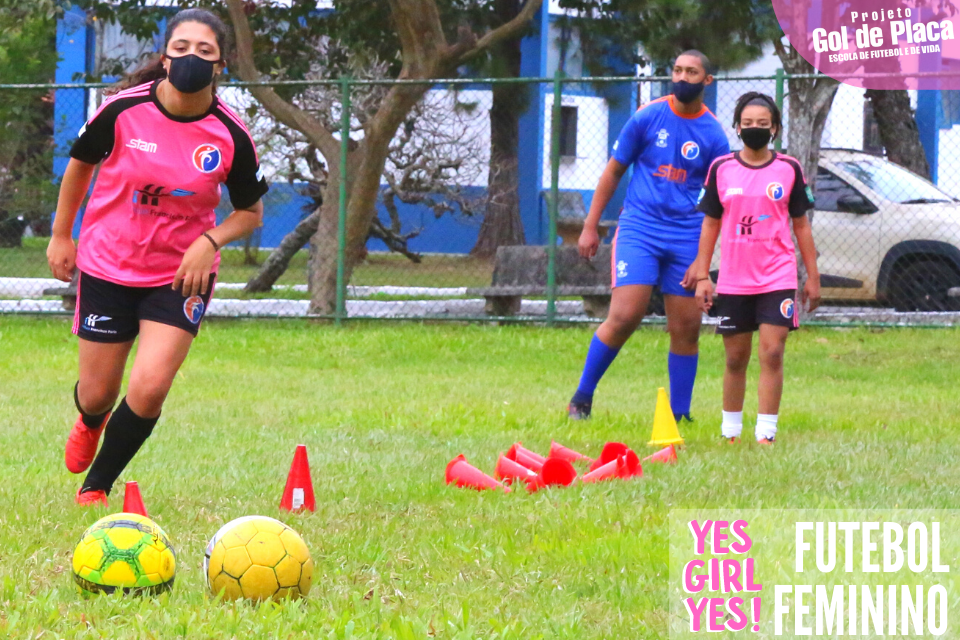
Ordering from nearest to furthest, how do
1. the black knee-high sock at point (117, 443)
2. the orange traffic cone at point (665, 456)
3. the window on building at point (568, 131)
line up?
the black knee-high sock at point (117, 443)
the orange traffic cone at point (665, 456)
the window on building at point (568, 131)

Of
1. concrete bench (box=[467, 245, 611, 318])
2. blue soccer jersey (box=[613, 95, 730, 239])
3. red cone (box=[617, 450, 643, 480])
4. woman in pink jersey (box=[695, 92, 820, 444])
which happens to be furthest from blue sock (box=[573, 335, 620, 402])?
concrete bench (box=[467, 245, 611, 318])

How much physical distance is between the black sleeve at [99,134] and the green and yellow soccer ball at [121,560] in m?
1.67

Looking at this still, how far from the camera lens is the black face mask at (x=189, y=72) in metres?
4.65

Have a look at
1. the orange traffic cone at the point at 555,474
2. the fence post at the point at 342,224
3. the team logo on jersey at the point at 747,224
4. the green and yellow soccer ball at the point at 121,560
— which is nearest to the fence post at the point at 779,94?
the fence post at the point at 342,224

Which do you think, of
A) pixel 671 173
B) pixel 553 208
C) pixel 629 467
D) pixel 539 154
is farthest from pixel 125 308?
pixel 539 154

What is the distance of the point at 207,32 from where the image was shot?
476cm

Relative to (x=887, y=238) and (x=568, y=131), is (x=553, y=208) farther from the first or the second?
(x=887, y=238)

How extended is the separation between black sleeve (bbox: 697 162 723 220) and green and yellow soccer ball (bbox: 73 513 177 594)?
4.19 metres

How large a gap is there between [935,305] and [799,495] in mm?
8498

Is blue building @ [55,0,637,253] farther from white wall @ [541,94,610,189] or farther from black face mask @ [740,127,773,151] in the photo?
black face mask @ [740,127,773,151]

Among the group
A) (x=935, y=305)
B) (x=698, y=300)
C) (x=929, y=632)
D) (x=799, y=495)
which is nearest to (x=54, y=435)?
(x=698, y=300)

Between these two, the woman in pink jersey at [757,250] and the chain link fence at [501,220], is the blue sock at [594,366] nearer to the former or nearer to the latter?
the woman in pink jersey at [757,250]

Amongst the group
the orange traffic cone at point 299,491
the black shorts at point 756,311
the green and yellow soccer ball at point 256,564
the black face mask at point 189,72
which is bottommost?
the orange traffic cone at point 299,491

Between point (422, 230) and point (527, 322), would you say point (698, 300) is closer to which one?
point (527, 322)
